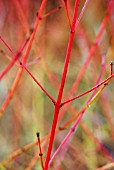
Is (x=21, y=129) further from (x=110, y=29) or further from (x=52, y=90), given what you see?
(x=110, y=29)

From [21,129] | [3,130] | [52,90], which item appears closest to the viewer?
[21,129]

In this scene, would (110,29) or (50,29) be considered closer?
(110,29)

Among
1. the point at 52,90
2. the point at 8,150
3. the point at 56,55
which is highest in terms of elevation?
the point at 56,55

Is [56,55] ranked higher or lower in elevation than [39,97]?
higher

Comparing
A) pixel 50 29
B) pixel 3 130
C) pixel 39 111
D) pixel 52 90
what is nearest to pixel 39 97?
pixel 39 111

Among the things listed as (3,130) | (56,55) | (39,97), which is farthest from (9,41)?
(39,97)

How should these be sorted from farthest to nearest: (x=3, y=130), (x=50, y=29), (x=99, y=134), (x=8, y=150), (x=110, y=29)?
(x=50, y=29), (x=3, y=130), (x=8, y=150), (x=99, y=134), (x=110, y=29)

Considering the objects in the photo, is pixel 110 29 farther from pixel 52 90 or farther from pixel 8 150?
pixel 52 90
